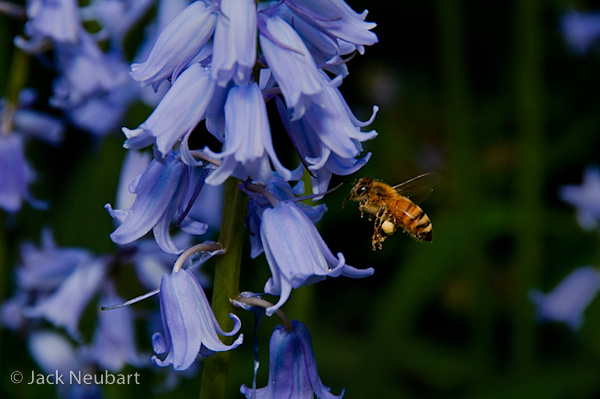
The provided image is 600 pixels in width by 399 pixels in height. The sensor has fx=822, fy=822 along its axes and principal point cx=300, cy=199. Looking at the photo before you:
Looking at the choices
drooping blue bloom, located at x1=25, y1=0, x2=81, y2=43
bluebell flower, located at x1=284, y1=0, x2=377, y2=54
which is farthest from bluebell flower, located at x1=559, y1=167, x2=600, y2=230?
bluebell flower, located at x1=284, y1=0, x2=377, y2=54

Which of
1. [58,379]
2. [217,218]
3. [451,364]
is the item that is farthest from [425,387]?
[58,379]

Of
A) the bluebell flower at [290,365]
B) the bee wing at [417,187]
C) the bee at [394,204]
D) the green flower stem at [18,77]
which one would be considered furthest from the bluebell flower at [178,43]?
the green flower stem at [18,77]

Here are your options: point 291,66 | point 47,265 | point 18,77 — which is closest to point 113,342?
point 47,265

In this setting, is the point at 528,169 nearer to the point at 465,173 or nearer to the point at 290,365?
the point at 465,173

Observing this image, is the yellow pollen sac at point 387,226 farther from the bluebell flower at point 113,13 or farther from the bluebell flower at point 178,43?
the bluebell flower at point 113,13

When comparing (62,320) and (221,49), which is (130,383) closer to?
(62,320)
